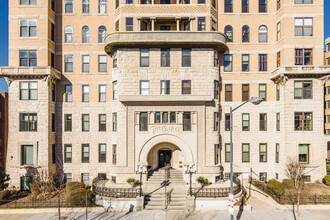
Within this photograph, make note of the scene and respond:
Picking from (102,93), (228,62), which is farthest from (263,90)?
(102,93)

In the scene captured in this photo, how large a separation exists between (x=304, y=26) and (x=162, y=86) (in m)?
16.4

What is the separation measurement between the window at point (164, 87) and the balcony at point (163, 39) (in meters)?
3.79

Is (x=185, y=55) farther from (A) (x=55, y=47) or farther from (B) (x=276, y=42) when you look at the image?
(A) (x=55, y=47)

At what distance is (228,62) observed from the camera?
22.8 meters

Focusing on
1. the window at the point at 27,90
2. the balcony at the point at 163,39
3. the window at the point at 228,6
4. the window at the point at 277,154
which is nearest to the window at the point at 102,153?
the window at the point at 27,90

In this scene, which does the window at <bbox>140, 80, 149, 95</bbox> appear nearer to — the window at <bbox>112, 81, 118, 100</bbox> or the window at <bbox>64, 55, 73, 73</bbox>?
the window at <bbox>112, 81, 118, 100</bbox>

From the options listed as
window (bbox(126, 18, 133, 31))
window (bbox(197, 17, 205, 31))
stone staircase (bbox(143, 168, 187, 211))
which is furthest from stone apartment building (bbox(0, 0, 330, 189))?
stone staircase (bbox(143, 168, 187, 211))

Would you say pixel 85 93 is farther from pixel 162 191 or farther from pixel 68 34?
pixel 162 191

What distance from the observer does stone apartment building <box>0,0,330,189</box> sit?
2023cm

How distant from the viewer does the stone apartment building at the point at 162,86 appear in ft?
66.4

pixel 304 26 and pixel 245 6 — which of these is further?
pixel 245 6

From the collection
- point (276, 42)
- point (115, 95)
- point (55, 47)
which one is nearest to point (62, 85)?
point (55, 47)

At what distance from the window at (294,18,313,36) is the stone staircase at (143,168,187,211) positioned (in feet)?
65.2

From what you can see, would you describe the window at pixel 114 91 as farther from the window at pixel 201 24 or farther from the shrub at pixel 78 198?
the window at pixel 201 24
